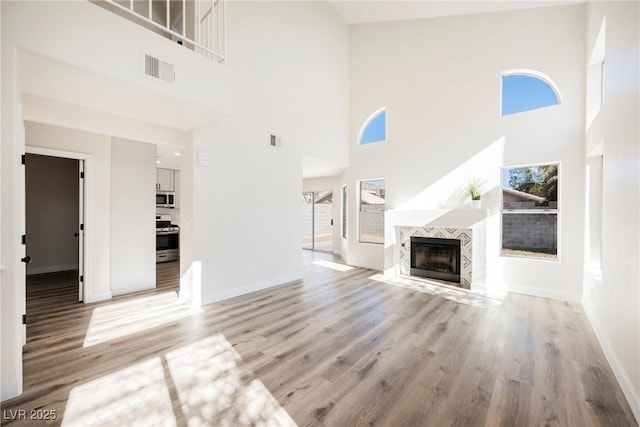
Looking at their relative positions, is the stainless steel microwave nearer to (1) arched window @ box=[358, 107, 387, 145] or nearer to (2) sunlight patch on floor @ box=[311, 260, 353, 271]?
(2) sunlight patch on floor @ box=[311, 260, 353, 271]

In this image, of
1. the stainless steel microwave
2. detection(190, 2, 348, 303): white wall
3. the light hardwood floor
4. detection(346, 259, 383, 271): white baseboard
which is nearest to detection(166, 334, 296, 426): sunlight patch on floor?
the light hardwood floor

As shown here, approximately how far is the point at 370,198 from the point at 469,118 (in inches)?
98.4

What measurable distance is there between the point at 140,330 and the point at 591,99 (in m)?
6.39

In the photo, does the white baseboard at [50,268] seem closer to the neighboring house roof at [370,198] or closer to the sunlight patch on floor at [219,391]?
the sunlight patch on floor at [219,391]

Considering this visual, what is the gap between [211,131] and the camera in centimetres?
382

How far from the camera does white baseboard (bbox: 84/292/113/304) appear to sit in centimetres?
379

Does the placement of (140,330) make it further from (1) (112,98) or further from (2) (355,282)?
(2) (355,282)

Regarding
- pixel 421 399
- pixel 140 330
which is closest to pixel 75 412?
pixel 140 330

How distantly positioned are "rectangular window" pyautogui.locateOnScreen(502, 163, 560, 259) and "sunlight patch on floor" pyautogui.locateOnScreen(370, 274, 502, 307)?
0.96 meters

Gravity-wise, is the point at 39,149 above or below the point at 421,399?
above

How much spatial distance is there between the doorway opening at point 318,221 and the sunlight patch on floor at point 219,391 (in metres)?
6.57

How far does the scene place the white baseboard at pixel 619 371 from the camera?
1.79 m

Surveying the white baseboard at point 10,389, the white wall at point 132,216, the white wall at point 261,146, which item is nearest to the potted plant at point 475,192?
the white wall at point 261,146

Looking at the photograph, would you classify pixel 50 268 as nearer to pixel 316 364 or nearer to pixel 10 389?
pixel 10 389
